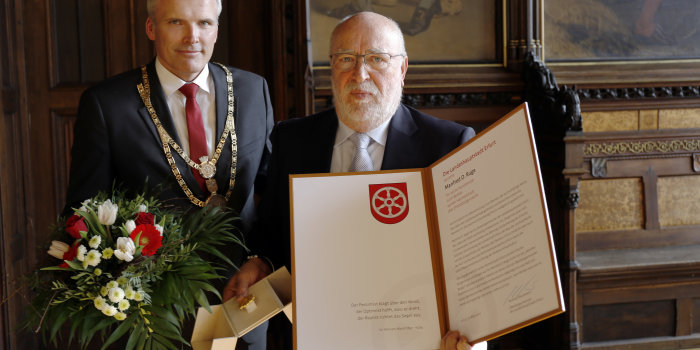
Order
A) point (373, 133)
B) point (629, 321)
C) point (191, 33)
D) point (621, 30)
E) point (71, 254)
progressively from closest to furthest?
point (71, 254) → point (373, 133) → point (191, 33) → point (629, 321) → point (621, 30)

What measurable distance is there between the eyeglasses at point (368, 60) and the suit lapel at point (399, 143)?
0.19 m

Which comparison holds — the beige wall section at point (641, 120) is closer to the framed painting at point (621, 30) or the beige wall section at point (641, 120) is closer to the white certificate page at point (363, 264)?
the framed painting at point (621, 30)

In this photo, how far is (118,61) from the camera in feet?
13.5

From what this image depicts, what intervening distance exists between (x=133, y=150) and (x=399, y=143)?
90 centimetres

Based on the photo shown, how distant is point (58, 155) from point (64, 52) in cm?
64

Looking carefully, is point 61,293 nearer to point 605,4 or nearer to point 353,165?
point 353,165

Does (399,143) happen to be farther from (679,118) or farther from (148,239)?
(679,118)

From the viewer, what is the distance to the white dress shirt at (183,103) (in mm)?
2250

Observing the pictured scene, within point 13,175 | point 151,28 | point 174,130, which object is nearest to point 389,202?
point 174,130

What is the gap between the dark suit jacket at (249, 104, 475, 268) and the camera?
6.39ft

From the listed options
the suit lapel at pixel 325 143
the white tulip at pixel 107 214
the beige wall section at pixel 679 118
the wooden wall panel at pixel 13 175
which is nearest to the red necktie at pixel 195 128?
the suit lapel at pixel 325 143

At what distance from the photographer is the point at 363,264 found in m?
1.68

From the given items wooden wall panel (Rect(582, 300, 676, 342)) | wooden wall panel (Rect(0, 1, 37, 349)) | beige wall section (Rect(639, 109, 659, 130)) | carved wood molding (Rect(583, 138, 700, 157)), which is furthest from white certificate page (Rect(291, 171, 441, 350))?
beige wall section (Rect(639, 109, 659, 130))

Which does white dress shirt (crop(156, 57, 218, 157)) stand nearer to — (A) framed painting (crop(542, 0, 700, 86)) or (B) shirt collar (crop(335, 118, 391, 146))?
(B) shirt collar (crop(335, 118, 391, 146))
